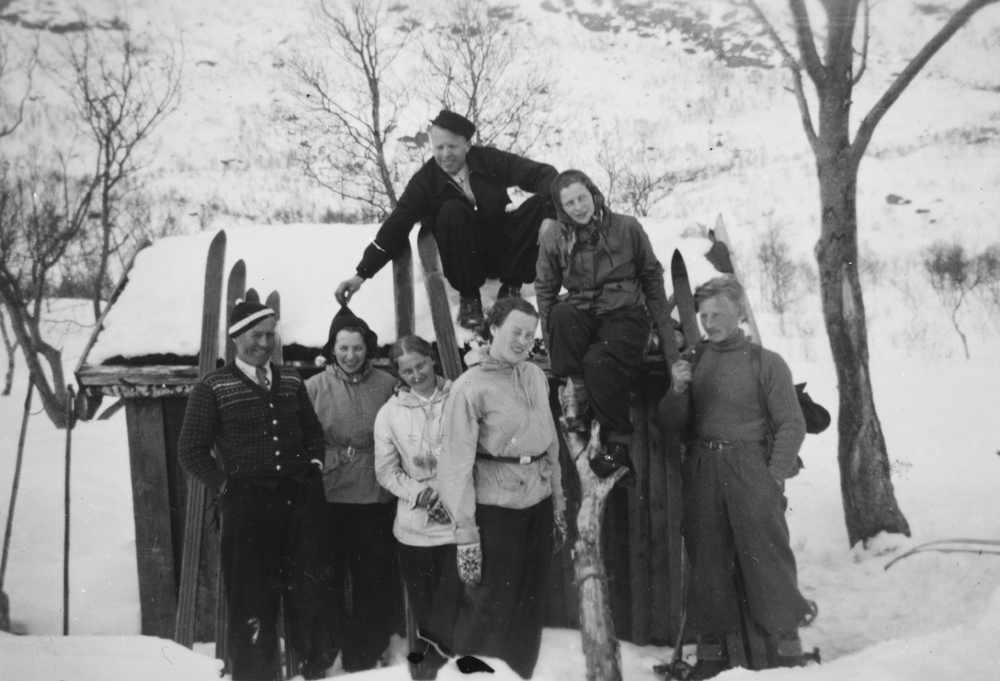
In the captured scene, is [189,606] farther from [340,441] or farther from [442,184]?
[442,184]

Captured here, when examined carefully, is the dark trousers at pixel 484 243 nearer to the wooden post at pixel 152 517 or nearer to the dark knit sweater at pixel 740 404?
the dark knit sweater at pixel 740 404

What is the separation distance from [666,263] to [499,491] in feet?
7.54

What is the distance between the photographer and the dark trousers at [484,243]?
4.14m

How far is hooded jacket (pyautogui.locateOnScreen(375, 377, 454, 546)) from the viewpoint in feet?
11.1

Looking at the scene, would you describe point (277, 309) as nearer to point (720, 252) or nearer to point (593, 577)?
point (593, 577)

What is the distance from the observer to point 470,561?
2965mm

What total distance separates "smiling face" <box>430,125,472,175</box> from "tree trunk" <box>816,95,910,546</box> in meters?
3.14

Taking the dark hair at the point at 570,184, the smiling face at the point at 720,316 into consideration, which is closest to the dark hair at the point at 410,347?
the dark hair at the point at 570,184

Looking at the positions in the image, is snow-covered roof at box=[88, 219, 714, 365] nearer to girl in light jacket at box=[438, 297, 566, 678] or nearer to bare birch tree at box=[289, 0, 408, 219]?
girl in light jacket at box=[438, 297, 566, 678]

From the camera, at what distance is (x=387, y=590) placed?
379 cm

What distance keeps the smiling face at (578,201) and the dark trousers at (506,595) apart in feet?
4.53

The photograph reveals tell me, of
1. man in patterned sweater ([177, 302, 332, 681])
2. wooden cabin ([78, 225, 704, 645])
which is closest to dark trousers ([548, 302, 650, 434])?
wooden cabin ([78, 225, 704, 645])

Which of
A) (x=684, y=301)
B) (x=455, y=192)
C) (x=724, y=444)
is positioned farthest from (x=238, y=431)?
(x=684, y=301)

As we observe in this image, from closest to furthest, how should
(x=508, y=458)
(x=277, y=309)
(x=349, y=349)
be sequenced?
(x=508, y=458) → (x=349, y=349) → (x=277, y=309)
